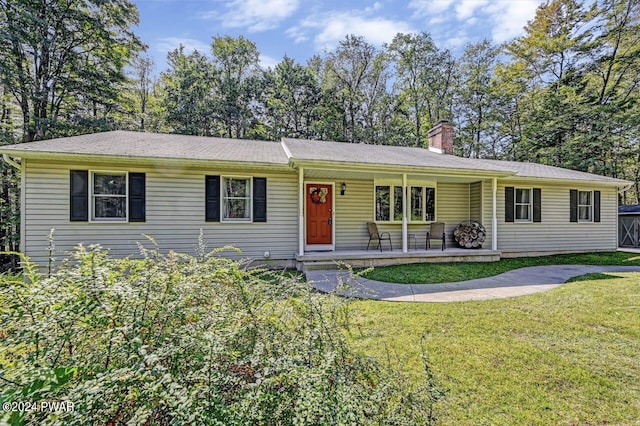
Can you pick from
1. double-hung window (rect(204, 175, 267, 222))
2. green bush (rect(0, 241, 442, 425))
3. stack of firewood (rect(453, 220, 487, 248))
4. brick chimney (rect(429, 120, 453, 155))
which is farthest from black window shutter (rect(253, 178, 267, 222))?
brick chimney (rect(429, 120, 453, 155))

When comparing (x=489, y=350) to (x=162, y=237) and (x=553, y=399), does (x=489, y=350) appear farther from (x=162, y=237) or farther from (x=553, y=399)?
(x=162, y=237)

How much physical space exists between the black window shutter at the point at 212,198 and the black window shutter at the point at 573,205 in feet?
40.0

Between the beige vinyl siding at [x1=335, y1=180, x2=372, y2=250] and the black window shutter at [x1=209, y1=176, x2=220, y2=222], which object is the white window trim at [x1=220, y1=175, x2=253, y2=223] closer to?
the black window shutter at [x1=209, y1=176, x2=220, y2=222]

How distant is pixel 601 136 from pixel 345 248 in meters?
17.0

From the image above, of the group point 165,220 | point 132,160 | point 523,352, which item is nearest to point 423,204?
point 523,352

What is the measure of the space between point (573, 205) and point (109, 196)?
14.8 m

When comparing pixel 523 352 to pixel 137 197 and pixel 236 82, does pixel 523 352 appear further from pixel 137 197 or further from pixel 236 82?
pixel 236 82

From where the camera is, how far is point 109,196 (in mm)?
7160

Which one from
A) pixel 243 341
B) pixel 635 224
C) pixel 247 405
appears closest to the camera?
pixel 247 405

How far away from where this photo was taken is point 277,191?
8281 millimetres

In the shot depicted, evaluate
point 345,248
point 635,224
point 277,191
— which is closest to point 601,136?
point 635,224

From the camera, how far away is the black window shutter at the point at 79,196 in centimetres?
684

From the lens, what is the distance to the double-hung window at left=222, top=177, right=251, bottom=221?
26.2 ft

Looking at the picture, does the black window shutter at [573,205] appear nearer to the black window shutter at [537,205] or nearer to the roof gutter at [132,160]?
the black window shutter at [537,205]
